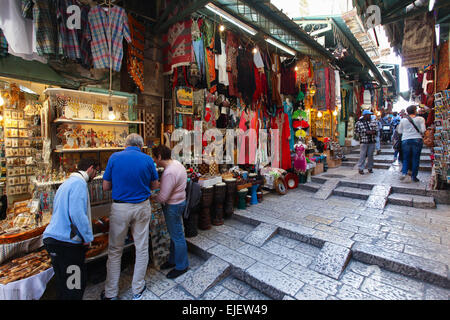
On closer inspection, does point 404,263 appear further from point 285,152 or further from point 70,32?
point 70,32

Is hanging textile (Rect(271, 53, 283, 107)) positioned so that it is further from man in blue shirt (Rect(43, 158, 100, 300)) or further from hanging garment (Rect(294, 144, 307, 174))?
man in blue shirt (Rect(43, 158, 100, 300))

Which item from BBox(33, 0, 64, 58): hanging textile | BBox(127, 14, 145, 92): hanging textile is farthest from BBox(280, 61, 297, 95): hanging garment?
BBox(33, 0, 64, 58): hanging textile

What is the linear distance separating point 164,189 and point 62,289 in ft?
5.40

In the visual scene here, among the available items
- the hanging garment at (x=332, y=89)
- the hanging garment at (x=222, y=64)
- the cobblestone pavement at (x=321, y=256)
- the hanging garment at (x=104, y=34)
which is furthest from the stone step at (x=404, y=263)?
the hanging garment at (x=332, y=89)

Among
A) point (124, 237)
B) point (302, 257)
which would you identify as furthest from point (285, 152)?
point (124, 237)

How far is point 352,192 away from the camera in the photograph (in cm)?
621

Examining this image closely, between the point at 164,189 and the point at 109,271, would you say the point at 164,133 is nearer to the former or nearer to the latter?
the point at 164,189

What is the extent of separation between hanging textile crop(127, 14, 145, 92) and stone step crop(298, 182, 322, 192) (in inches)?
226

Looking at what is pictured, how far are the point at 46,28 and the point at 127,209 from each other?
306 centimetres

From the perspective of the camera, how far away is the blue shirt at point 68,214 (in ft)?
8.21

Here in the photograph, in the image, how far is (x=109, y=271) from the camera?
2945mm

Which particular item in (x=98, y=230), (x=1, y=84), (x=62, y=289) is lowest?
(x=62, y=289)

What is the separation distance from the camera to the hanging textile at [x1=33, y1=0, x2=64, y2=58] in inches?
130
